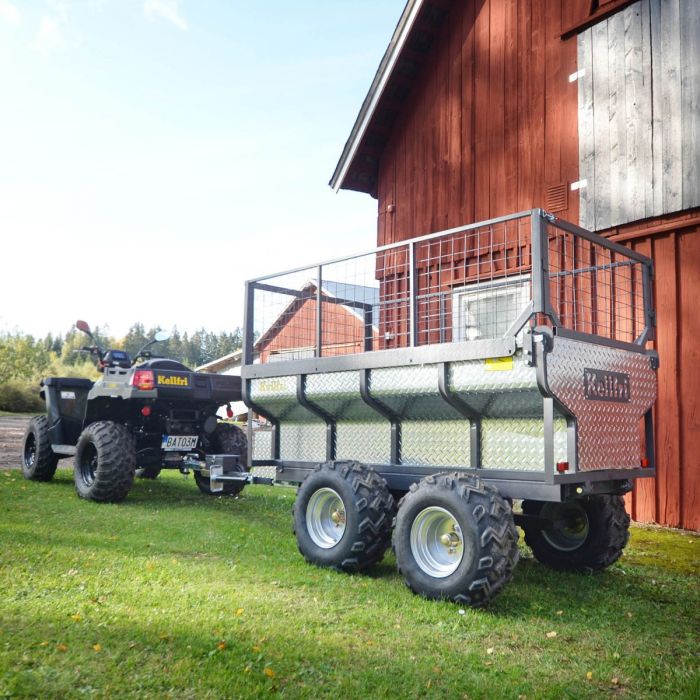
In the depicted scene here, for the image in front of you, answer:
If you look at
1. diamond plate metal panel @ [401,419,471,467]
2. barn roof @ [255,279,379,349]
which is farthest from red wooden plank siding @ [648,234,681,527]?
diamond plate metal panel @ [401,419,471,467]

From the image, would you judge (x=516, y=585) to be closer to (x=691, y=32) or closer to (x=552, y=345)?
(x=552, y=345)

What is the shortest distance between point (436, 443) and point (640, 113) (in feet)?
17.5

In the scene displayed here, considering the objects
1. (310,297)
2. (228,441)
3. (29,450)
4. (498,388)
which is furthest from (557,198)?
(29,450)

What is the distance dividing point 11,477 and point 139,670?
29.1 ft

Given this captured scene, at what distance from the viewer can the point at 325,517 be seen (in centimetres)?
601

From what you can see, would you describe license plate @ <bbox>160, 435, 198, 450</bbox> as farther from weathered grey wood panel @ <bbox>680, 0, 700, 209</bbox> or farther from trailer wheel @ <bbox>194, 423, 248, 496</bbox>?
weathered grey wood panel @ <bbox>680, 0, 700, 209</bbox>

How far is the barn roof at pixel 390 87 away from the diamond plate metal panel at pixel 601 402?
7.37m

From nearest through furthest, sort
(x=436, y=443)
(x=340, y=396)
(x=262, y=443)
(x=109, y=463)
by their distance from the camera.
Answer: (x=436, y=443) < (x=340, y=396) < (x=262, y=443) < (x=109, y=463)

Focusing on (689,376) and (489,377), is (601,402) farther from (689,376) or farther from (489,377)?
(689,376)

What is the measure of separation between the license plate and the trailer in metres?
2.64

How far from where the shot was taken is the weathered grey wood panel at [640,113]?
8078mm

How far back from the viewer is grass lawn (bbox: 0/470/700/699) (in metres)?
3.43

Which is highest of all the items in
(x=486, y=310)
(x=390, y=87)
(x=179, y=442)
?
(x=390, y=87)

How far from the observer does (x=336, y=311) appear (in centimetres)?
766
